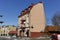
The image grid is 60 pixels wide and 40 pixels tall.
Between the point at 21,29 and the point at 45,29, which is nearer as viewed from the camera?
the point at 45,29

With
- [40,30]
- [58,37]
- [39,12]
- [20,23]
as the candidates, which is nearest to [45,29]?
[40,30]

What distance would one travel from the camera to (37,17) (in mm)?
50062

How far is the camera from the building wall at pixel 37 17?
49562mm

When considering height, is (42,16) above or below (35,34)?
above

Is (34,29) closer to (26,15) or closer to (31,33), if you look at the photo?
(31,33)

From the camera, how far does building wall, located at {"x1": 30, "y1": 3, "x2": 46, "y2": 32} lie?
49562mm

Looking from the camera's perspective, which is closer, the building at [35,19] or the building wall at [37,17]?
the building at [35,19]

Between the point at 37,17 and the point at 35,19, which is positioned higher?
the point at 37,17

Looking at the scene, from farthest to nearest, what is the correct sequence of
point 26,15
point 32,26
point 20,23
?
point 20,23 < point 26,15 < point 32,26

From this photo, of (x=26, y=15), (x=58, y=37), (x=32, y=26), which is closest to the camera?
(x=58, y=37)

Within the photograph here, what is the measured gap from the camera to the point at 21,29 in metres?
54.1

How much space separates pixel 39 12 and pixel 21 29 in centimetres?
804

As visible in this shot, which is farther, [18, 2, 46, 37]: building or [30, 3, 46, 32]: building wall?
[30, 3, 46, 32]: building wall

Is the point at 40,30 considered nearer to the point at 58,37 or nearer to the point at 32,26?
the point at 32,26
